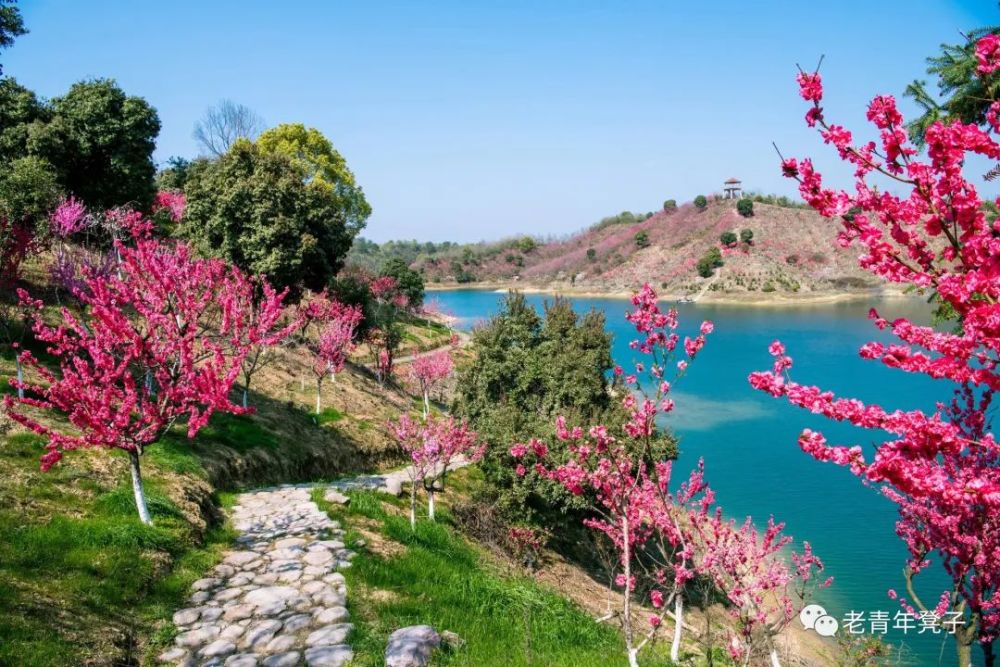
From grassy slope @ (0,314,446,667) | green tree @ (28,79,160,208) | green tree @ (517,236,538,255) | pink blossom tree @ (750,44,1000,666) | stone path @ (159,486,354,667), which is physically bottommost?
stone path @ (159,486,354,667)

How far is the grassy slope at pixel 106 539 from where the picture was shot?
5.32m

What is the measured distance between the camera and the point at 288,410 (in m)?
16.9

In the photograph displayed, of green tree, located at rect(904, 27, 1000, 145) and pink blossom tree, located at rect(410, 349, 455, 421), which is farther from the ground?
green tree, located at rect(904, 27, 1000, 145)

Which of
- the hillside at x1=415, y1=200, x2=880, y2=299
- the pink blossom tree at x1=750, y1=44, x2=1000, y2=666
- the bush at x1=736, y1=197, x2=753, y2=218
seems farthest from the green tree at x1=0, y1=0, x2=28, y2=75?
the bush at x1=736, y1=197, x2=753, y2=218

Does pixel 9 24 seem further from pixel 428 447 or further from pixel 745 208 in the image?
pixel 745 208

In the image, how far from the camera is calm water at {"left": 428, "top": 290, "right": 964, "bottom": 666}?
17.2 meters

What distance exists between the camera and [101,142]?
23.5 meters

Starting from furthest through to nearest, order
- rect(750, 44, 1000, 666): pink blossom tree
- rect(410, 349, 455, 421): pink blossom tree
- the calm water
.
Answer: rect(410, 349, 455, 421): pink blossom tree → the calm water → rect(750, 44, 1000, 666): pink blossom tree

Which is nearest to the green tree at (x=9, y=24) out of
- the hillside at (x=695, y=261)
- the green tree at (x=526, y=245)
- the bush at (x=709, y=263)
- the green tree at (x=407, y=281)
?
the green tree at (x=407, y=281)

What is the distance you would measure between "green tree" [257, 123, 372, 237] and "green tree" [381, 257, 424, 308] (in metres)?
4.72

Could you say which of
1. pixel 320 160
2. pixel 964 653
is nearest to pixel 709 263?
pixel 320 160

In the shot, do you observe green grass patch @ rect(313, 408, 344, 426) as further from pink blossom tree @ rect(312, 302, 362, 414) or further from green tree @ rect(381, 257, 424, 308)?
green tree @ rect(381, 257, 424, 308)

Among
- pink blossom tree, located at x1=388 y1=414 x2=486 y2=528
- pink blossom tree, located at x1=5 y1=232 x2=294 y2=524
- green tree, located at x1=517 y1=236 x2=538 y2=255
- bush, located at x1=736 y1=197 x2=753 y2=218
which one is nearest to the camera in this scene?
pink blossom tree, located at x1=5 y1=232 x2=294 y2=524

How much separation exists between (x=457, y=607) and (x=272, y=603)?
6.75 ft
